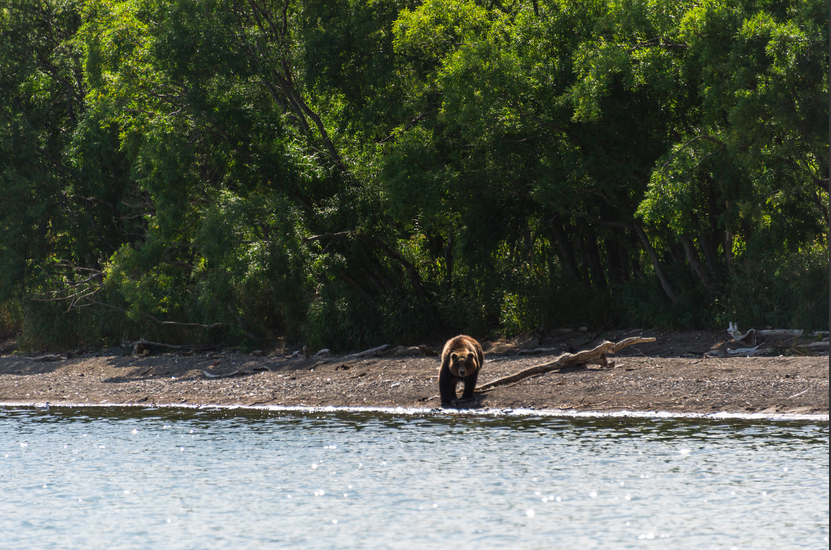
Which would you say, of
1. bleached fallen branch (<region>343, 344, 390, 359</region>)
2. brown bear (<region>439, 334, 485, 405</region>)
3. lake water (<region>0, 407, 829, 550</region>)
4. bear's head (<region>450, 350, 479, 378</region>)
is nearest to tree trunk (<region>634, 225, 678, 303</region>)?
bleached fallen branch (<region>343, 344, 390, 359</region>)

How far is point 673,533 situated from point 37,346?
998 inches

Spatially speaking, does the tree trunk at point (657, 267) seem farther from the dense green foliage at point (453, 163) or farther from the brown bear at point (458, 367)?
the brown bear at point (458, 367)

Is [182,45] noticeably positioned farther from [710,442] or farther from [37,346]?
[710,442]

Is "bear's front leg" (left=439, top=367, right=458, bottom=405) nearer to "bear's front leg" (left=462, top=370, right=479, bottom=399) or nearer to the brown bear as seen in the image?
the brown bear

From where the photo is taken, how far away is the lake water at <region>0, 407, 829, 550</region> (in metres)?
7.82

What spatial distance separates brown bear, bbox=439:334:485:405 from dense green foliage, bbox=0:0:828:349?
4.98 meters

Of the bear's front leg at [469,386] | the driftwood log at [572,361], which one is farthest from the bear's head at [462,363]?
the driftwood log at [572,361]

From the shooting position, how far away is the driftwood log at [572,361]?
15766mm

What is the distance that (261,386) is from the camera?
718 inches

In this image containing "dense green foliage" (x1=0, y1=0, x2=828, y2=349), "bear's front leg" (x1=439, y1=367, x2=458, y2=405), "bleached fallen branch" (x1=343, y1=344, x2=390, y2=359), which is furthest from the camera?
"bleached fallen branch" (x1=343, y1=344, x2=390, y2=359)

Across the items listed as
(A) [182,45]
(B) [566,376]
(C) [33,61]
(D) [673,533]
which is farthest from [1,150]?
(D) [673,533]

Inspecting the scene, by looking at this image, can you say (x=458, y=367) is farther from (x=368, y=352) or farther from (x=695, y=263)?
(x=695, y=263)

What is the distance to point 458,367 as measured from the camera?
14.3m

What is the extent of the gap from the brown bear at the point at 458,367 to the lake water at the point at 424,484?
0.74 metres
